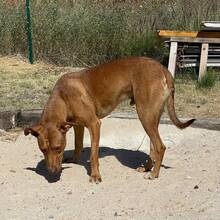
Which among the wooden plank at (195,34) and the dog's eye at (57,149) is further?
the wooden plank at (195,34)

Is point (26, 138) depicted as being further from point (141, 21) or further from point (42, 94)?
point (141, 21)

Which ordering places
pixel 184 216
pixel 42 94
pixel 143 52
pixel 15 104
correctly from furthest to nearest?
pixel 143 52
pixel 42 94
pixel 15 104
pixel 184 216

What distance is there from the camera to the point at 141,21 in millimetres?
12891

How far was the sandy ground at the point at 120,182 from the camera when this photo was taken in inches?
223

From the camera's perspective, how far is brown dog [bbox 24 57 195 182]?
619cm

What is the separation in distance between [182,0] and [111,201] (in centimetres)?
818

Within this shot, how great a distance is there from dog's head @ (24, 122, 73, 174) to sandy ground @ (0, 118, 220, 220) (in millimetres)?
289

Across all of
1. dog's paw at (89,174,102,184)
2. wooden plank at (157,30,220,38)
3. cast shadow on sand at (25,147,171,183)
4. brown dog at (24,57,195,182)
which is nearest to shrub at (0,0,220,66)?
wooden plank at (157,30,220,38)

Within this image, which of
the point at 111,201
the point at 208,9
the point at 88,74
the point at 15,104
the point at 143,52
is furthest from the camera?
the point at 208,9

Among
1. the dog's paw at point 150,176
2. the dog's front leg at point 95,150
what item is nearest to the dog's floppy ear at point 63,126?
the dog's front leg at point 95,150

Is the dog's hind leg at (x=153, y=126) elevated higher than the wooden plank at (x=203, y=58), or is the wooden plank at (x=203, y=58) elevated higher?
the dog's hind leg at (x=153, y=126)

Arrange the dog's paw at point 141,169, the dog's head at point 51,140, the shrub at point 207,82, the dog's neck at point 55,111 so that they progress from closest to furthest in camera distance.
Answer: the dog's head at point 51,140 < the dog's neck at point 55,111 < the dog's paw at point 141,169 < the shrub at point 207,82

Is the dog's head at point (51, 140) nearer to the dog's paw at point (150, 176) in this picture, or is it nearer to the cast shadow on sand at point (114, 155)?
the cast shadow on sand at point (114, 155)

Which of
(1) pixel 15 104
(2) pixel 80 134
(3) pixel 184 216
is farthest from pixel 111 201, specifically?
(1) pixel 15 104
